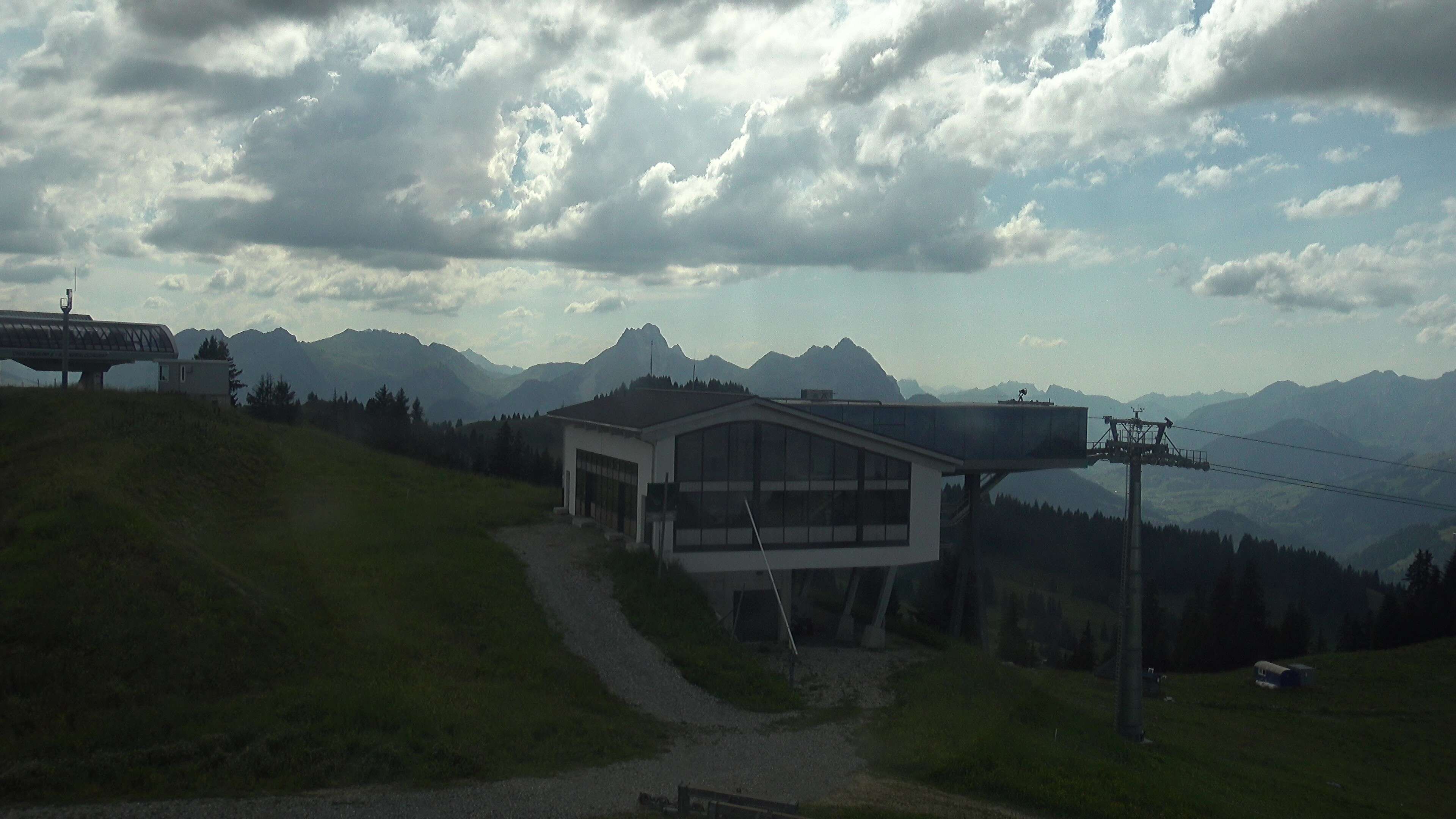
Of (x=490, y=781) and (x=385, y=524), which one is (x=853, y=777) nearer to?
(x=490, y=781)

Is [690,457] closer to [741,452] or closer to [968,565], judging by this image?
[741,452]

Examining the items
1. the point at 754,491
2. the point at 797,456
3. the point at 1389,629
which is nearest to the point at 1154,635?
the point at 1389,629

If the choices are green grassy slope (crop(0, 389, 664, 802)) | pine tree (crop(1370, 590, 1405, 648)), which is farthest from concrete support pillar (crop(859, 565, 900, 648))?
pine tree (crop(1370, 590, 1405, 648))

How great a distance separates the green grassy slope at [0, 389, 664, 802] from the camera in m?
15.4

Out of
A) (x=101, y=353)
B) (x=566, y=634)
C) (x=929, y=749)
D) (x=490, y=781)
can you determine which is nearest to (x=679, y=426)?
(x=566, y=634)

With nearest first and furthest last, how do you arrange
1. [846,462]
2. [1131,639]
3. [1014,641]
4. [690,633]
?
1. [690,633]
2. [1131,639]
3. [846,462]
4. [1014,641]

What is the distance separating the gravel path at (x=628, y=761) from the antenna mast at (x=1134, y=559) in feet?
23.4

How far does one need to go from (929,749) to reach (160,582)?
17.1 metres

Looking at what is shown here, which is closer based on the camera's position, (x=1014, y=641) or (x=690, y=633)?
(x=690, y=633)

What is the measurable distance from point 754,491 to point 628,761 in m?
16.8

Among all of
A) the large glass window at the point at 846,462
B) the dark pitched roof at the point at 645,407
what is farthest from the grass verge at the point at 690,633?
the large glass window at the point at 846,462

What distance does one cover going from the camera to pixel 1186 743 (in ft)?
111

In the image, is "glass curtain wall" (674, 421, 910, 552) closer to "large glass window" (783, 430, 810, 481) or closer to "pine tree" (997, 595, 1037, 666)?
"large glass window" (783, 430, 810, 481)

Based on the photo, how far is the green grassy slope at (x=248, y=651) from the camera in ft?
50.4
